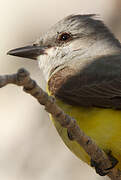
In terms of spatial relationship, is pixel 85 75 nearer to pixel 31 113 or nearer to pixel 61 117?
pixel 61 117

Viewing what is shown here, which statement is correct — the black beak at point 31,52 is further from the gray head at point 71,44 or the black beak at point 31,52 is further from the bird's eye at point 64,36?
the bird's eye at point 64,36

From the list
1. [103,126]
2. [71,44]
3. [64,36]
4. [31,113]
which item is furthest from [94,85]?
[31,113]

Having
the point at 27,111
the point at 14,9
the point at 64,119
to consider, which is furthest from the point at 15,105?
the point at 64,119

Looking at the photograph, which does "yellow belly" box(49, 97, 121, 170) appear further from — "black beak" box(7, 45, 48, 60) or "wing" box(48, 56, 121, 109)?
"black beak" box(7, 45, 48, 60)

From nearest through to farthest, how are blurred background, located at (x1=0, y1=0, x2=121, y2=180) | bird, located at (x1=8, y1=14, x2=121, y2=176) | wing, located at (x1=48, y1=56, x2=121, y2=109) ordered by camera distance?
bird, located at (x1=8, y1=14, x2=121, y2=176) → wing, located at (x1=48, y1=56, x2=121, y2=109) → blurred background, located at (x1=0, y1=0, x2=121, y2=180)

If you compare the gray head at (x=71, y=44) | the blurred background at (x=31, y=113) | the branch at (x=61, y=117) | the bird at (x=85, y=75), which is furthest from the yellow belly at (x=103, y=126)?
the blurred background at (x=31, y=113)

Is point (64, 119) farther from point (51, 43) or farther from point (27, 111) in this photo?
point (27, 111)

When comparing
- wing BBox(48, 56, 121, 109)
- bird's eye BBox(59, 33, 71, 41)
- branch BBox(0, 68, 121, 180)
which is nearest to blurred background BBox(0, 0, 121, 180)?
bird's eye BBox(59, 33, 71, 41)
